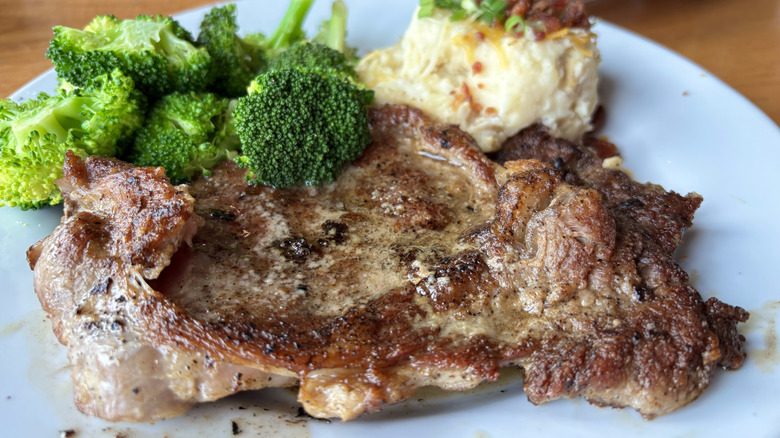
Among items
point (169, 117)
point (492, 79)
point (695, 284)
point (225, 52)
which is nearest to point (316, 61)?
point (225, 52)

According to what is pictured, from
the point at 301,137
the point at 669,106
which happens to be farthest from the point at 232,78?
the point at 669,106

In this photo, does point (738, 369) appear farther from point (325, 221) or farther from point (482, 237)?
point (325, 221)

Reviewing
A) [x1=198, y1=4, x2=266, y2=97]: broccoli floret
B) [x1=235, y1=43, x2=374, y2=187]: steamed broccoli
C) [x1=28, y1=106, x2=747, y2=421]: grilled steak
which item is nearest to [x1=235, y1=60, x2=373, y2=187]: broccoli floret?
[x1=235, y1=43, x2=374, y2=187]: steamed broccoli

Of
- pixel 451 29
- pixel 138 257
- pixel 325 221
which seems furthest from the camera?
pixel 451 29

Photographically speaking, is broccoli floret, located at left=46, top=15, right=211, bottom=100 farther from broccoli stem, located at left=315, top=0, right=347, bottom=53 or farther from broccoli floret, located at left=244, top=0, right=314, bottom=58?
broccoli stem, located at left=315, top=0, right=347, bottom=53

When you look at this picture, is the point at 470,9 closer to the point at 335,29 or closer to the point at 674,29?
the point at 335,29

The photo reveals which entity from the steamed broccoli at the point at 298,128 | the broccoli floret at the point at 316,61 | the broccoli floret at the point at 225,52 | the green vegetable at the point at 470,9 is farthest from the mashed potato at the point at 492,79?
the broccoli floret at the point at 225,52
